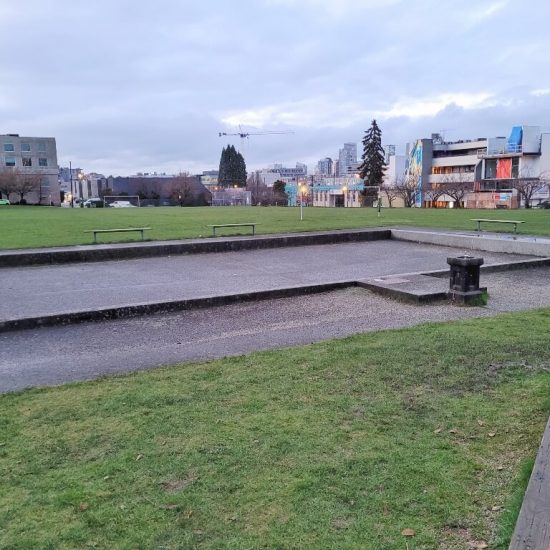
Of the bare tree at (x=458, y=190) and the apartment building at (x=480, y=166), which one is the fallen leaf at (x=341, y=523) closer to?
the apartment building at (x=480, y=166)

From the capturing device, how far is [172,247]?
48.7ft

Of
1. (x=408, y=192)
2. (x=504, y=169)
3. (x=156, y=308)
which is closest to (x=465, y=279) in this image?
(x=156, y=308)

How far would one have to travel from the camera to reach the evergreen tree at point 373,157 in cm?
7344

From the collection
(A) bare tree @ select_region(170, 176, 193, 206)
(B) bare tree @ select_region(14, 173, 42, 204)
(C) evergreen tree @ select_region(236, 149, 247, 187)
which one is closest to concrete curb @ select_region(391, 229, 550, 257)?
(B) bare tree @ select_region(14, 173, 42, 204)

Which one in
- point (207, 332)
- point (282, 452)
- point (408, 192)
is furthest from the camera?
point (408, 192)

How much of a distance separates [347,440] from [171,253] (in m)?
11.8

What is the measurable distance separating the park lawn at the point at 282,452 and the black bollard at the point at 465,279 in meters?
2.75

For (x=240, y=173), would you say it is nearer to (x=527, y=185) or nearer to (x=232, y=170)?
(x=232, y=170)

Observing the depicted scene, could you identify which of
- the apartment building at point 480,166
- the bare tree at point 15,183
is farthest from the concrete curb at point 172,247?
the bare tree at point 15,183

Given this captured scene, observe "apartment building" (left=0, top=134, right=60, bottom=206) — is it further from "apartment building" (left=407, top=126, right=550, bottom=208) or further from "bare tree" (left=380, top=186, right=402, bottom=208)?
"apartment building" (left=407, top=126, right=550, bottom=208)

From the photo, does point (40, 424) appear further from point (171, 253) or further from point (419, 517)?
point (171, 253)

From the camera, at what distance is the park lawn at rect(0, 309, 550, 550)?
2686 mm

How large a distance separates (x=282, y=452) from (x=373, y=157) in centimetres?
7405

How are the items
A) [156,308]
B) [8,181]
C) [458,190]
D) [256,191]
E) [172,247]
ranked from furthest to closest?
[256,191] → [458,190] → [8,181] → [172,247] → [156,308]
